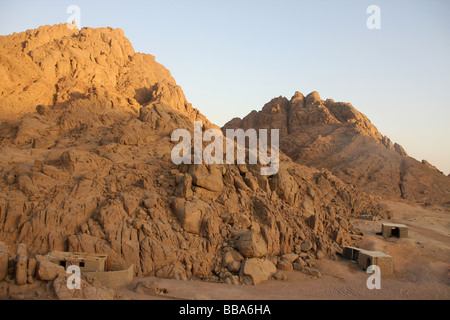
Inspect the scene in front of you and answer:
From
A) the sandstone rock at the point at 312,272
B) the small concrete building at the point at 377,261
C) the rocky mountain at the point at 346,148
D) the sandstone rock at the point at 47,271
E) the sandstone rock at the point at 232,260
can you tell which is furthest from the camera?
the rocky mountain at the point at 346,148

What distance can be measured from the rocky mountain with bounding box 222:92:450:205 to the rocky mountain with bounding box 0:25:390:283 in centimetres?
863

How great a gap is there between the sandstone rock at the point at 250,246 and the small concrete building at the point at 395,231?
6.21 m

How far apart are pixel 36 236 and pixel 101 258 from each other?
264 cm

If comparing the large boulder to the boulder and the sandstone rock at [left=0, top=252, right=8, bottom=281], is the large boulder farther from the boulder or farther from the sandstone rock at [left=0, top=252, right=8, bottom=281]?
the sandstone rock at [left=0, top=252, right=8, bottom=281]

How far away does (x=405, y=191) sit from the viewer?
2491 centimetres

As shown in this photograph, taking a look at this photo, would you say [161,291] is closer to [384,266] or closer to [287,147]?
[384,266]

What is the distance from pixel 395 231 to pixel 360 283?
524cm

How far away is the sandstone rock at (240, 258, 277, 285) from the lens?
948 cm

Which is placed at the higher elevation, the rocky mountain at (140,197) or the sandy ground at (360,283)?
the rocky mountain at (140,197)

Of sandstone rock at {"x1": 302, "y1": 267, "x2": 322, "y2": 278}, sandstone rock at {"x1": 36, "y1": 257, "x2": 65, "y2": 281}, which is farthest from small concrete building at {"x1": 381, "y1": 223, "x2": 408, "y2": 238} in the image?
sandstone rock at {"x1": 36, "y1": 257, "x2": 65, "y2": 281}

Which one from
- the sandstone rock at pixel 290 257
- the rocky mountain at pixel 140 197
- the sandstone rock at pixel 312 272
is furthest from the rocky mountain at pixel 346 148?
the sandstone rock at pixel 312 272

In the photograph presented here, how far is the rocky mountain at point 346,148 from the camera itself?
25500 millimetres

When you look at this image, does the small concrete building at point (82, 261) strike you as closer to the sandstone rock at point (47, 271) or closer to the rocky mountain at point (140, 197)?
the sandstone rock at point (47, 271)

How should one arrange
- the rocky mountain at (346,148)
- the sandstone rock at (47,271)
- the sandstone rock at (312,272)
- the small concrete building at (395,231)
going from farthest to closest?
the rocky mountain at (346,148) < the small concrete building at (395,231) < the sandstone rock at (312,272) < the sandstone rock at (47,271)
